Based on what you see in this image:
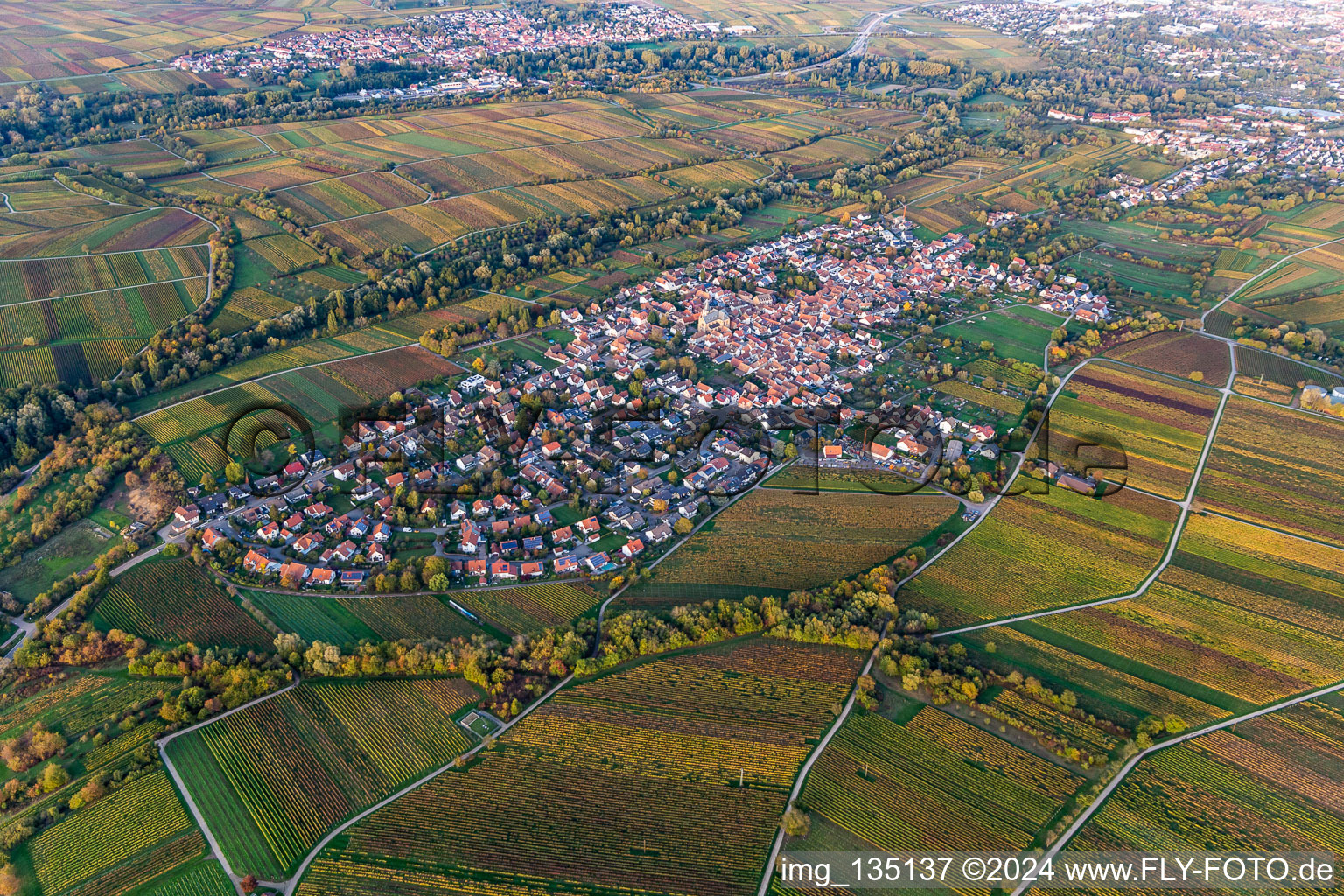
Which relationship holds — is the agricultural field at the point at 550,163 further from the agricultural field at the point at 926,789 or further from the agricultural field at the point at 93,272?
the agricultural field at the point at 926,789

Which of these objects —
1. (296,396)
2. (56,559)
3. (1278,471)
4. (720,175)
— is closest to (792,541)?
(1278,471)

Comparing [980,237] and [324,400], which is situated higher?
[980,237]

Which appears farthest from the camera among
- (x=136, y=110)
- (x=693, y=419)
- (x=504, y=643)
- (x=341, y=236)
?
(x=136, y=110)

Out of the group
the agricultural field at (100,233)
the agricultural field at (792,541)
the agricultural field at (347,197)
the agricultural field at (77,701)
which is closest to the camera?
the agricultural field at (77,701)

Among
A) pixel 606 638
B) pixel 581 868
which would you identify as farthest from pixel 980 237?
pixel 581 868

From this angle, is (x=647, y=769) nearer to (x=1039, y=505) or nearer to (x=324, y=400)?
(x=1039, y=505)

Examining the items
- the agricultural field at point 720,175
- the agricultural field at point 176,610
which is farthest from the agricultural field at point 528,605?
the agricultural field at point 720,175

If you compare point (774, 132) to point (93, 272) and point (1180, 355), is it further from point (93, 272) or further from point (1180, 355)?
point (93, 272)
